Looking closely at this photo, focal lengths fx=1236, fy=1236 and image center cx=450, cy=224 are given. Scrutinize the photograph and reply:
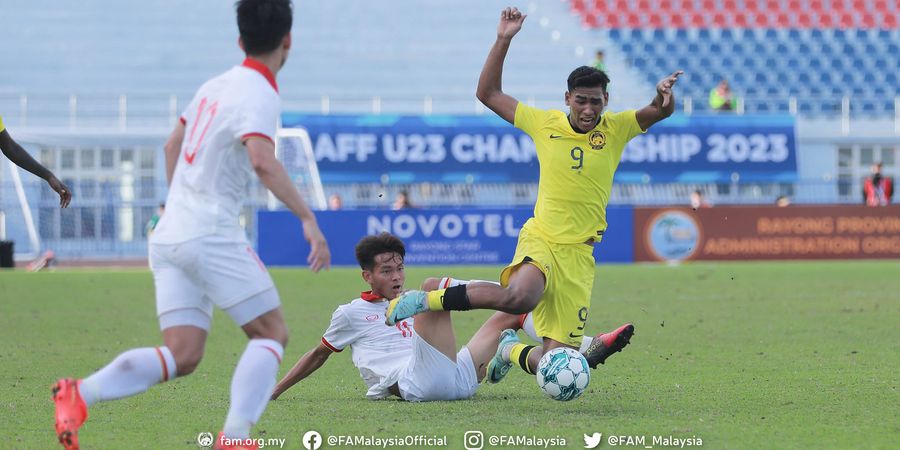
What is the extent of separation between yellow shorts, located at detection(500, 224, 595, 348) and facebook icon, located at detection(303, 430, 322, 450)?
1747mm

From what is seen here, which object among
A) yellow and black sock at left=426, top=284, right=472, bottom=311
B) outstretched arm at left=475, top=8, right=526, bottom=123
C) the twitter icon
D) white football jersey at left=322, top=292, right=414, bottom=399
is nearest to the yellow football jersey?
outstretched arm at left=475, top=8, right=526, bottom=123

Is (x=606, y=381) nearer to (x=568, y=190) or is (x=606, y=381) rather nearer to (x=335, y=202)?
(x=568, y=190)

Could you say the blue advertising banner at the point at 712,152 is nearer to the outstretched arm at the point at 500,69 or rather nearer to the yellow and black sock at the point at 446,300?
the outstretched arm at the point at 500,69

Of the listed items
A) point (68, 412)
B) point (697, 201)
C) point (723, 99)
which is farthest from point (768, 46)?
point (68, 412)

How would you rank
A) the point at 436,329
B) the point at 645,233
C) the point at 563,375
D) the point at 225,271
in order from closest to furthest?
the point at 225,271
the point at 563,375
the point at 436,329
the point at 645,233

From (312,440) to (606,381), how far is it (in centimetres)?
300

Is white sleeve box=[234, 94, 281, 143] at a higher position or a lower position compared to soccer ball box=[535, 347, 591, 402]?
higher

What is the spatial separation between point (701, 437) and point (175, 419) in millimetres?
2684

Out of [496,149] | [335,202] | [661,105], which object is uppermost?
[496,149]

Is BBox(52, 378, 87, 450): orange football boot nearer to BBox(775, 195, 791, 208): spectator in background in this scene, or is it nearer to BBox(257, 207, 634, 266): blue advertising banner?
BBox(257, 207, 634, 266): blue advertising banner

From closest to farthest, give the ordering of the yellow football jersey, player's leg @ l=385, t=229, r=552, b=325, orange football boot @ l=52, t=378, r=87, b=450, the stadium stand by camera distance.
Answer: orange football boot @ l=52, t=378, r=87, b=450 → player's leg @ l=385, t=229, r=552, b=325 → the yellow football jersey → the stadium stand

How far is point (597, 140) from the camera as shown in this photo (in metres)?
7.28

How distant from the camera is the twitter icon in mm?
5501

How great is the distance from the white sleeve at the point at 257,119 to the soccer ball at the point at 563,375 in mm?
2501
